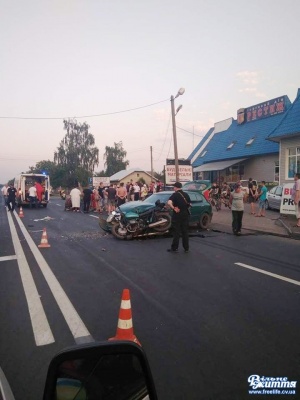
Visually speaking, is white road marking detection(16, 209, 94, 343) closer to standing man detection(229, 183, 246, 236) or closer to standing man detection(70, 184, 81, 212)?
standing man detection(229, 183, 246, 236)

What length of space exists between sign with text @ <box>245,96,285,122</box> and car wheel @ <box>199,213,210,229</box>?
68.9 ft

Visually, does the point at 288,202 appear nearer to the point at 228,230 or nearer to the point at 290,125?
the point at 228,230

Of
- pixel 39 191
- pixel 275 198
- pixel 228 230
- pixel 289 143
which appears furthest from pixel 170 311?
pixel 39 191

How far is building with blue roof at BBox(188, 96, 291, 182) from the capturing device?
95.0 ft

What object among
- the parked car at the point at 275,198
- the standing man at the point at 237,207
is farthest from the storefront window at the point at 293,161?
the standing man at the point at 237,207

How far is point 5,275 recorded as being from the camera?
20.6ft

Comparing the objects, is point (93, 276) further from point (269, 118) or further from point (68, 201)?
point (269, 118)

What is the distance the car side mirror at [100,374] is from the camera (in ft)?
4.68

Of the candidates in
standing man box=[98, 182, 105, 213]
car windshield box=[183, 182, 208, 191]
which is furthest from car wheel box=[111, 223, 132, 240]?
standing man box=[98, 182, 105, 213]

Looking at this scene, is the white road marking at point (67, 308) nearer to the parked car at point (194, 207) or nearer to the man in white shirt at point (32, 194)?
the parked car at point (194, 207)

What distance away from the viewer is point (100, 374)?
57.6 inches

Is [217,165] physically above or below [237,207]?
above
